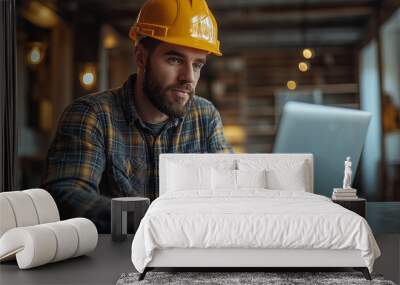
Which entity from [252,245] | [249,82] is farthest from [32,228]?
[249,82]

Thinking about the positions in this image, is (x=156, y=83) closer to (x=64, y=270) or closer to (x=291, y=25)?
(x=291, y=25)

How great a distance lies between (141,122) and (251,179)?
45.4 inches

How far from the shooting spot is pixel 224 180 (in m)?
5.03

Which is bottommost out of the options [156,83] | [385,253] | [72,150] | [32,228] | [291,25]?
[385,253]

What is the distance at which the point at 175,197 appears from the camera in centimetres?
435

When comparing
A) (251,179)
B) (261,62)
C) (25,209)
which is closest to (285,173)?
(251,179)

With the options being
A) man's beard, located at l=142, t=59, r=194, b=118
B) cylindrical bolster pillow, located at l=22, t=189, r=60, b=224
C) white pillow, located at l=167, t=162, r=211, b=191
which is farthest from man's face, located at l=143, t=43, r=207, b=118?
cylindrical bolster pillow, located at l=22, t=189, r=60, b=224

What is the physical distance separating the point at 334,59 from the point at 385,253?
6.19 ft

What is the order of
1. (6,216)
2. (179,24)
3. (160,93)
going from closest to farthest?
(6,216)
(179,24)
(160,93)

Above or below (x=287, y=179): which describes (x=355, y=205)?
below

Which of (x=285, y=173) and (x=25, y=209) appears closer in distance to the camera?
(x=25, y=209)

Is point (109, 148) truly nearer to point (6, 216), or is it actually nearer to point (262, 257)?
point (6, 216)

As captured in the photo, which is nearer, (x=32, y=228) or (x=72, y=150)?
(x=32, y=228)

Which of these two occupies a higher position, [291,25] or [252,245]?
[291,25]
